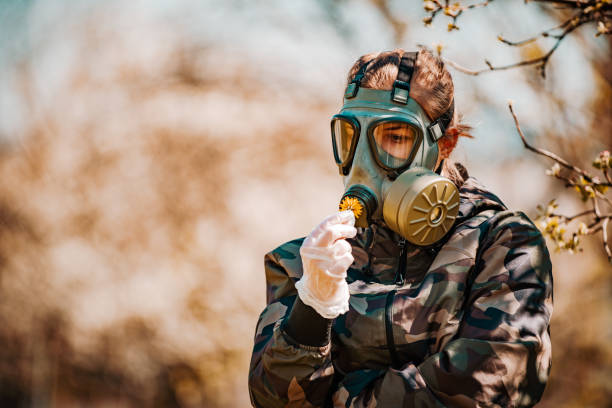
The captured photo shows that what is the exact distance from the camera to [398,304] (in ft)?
6.27

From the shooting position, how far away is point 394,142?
2098 mm

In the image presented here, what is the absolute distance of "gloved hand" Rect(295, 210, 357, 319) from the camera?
176cm

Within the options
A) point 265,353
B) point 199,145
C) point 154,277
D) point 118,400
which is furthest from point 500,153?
point 265,353

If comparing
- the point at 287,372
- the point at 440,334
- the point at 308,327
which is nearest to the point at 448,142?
the point at 440,334

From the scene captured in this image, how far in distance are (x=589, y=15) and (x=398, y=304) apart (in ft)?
5.50

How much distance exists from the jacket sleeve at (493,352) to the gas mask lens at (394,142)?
38cm

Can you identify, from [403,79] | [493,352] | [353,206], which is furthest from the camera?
[403,79]

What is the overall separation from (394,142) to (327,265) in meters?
0.52

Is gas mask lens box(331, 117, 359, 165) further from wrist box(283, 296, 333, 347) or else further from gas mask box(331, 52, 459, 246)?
wrist box(283, 296, 333, 347)

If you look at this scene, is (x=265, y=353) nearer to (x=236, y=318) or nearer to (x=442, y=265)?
(x=442, y=265)

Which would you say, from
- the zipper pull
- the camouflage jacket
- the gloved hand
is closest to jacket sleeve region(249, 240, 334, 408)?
the camouflage jacket

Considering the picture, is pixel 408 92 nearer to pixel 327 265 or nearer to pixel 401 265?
pixel 401 265

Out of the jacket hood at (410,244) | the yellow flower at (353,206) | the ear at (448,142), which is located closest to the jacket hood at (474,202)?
the jacket hood at (410,244)

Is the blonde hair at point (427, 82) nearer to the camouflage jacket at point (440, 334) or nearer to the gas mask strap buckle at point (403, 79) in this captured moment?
the gas mask strap buckle at point (403, 79)
